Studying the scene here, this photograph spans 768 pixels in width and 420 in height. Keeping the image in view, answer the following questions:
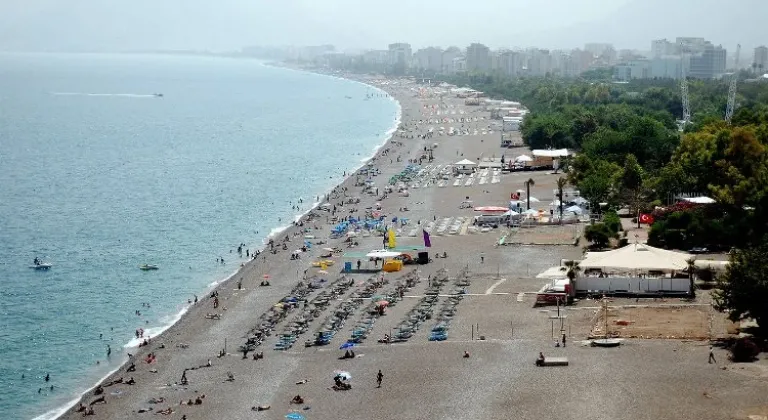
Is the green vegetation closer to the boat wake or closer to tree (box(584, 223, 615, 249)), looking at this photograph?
tree (box(584, 223, 615, 249))

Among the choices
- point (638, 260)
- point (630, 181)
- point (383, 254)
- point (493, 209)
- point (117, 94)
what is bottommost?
Result: point (117, 94)

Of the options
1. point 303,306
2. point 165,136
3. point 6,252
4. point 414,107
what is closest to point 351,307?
point 303,306

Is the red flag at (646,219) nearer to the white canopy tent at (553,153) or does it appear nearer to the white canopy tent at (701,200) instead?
the white canopy tent at (701,200)

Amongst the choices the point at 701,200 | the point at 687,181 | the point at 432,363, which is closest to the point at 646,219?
the point at 701,200

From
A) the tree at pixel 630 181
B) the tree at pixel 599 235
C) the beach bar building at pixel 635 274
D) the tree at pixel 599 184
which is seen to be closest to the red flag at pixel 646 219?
the tree at pixel 599 184

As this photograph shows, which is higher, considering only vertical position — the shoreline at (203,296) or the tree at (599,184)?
the tree at (599,184)

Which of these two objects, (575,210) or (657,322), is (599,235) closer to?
(575,210)

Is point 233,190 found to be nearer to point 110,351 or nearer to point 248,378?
point 110,351
